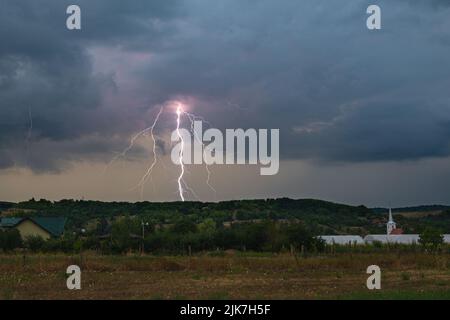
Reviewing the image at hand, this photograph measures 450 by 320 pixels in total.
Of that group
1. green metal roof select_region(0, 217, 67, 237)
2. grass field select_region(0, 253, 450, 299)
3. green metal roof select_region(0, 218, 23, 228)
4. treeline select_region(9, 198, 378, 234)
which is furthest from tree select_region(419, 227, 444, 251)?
green metal roof select_region(0, 218, 23, 228)

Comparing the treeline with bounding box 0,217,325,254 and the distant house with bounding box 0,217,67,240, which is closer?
the treeline with bounding box 0,217,325,254

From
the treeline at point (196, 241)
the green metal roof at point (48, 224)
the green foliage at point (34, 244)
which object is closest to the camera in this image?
the treeline at point (196, 241)

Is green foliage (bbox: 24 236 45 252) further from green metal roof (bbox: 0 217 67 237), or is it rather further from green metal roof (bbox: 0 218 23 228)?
green metal roof (bbox: 0 218 23 228)

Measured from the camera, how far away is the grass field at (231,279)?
21895mm

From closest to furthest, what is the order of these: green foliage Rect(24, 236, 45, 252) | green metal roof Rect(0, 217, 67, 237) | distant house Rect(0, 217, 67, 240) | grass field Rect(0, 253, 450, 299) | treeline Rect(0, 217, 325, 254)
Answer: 1. grass field Rect(0, 253, 450, 299)
2. treeline Rect(0, 217, 325, 254)
3. green foliage Rect(24, 236, 45, 252)
4. distant house Rect(0, 217, 67, 240)
5. green metal roof Rect(0, 217, 67, 237)

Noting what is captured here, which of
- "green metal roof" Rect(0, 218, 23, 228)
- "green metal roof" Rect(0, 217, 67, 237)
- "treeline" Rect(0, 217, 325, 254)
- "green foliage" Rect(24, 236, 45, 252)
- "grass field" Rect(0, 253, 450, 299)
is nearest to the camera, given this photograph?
"grass field" Rect(0, 253, 450, 299)

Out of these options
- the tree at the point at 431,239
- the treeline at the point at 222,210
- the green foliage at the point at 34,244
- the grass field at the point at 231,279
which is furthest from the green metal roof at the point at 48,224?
the tree at the point at 431,239

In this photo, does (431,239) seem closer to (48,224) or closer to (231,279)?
(231,279)

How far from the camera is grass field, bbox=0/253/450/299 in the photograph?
2190 cm

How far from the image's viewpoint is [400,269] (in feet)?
117

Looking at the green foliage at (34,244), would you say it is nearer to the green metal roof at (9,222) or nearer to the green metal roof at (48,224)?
the green metal roof at (48,224)

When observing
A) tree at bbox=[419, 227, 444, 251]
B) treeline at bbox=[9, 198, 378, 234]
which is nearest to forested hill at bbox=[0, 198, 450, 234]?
treeline at bbox=[9, 198, 378, 234]

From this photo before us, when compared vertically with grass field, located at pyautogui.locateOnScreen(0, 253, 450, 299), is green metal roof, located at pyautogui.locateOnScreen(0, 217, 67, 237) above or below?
above

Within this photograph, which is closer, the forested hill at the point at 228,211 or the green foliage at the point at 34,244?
the green foliage at the point at 34,244
